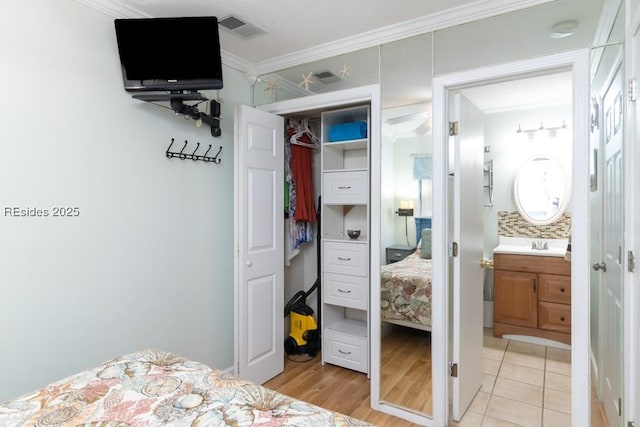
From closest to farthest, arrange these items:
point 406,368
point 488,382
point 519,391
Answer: point 406,368
point 519,391
point 488,382

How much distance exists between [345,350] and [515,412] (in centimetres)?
127

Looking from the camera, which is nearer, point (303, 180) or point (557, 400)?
point (557, 400)

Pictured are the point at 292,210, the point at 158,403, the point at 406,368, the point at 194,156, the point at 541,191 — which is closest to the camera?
the point at 158,403

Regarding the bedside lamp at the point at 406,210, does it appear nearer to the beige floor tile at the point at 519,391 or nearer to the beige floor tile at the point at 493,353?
the beige floor tile at the point at 519,391

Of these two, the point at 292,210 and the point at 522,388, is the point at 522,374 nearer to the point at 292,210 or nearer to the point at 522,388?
the point at 522,388

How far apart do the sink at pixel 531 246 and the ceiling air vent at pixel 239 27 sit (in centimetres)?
312

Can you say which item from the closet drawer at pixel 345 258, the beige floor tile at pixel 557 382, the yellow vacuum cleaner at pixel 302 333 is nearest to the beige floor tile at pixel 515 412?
the beige floor tile at pixel 557 382

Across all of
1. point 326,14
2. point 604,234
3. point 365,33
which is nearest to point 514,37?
point 365,33

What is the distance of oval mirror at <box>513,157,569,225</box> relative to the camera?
3.90m

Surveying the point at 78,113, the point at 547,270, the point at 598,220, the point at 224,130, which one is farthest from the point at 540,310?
the point at 78,113

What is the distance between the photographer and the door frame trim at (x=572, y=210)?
1.81 metres

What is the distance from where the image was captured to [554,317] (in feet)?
11.5

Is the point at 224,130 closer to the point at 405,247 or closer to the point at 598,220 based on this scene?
the point at 405,247

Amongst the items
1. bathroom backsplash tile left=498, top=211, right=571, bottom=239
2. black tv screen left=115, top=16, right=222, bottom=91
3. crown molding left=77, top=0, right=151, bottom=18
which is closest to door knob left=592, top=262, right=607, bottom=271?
bathroom backsplash tile left=498, top=211, right=571, bottom=239
